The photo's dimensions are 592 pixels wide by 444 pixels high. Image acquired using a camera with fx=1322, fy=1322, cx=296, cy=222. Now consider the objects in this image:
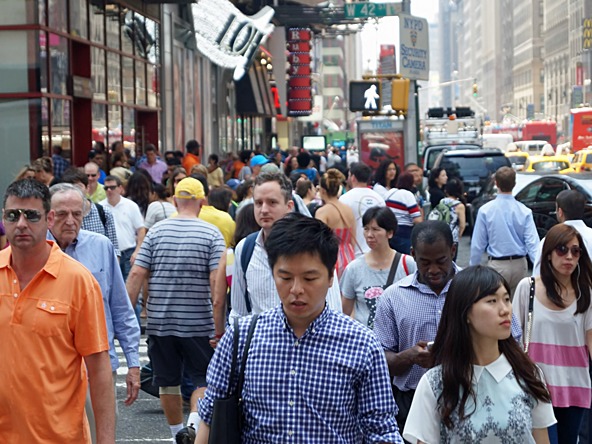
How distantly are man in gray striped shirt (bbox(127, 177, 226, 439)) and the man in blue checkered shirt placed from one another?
4367mm

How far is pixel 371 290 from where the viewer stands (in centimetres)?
741

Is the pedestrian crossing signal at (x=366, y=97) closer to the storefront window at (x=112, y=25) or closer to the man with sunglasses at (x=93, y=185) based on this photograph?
the storefront window at (x=112, y=25)

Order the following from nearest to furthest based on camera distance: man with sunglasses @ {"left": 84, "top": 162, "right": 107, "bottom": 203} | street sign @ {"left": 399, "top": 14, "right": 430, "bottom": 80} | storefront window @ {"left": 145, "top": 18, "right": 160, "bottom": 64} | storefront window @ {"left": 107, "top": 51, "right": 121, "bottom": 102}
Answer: man with sunglasses @ {"left": 84, "top": 162, "right": 107, "bottom": 203}, storefront window @ {"left": 107, "top": 51, "right": 121, "bottom": 102}, street sign @ {"left": 399, "top": 14, "right": 430, "bottom": 80}, storefront window @ {"left": 145, "top": 18, "right": 160, "bottom": 64}

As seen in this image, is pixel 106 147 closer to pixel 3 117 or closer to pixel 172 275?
pixel 3 117

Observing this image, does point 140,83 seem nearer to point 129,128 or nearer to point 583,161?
point 129,128

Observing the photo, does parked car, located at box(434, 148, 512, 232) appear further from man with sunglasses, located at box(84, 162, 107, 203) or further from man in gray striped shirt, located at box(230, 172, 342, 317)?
man in gray striped shirt, located at box(230, 172, 342, 317)

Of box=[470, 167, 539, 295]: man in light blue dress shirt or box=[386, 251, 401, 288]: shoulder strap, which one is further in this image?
box=[470, 167, 539, 295]: man in light blue dress shirt

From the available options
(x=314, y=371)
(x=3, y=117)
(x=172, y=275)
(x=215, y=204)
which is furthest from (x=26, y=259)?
(x=3, y=117)

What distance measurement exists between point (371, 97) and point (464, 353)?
22.6 meters

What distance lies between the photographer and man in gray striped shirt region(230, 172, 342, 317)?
6645 mm

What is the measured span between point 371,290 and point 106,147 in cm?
1837

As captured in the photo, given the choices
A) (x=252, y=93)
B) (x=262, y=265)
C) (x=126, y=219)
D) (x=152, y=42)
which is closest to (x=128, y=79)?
(x=152, y=42)

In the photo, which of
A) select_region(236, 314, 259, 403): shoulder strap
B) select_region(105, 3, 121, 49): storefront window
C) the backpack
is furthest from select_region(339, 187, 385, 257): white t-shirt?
select_region(105, 3, 121, 49): storefront window

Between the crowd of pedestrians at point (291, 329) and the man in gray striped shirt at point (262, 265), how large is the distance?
0.03 feet
